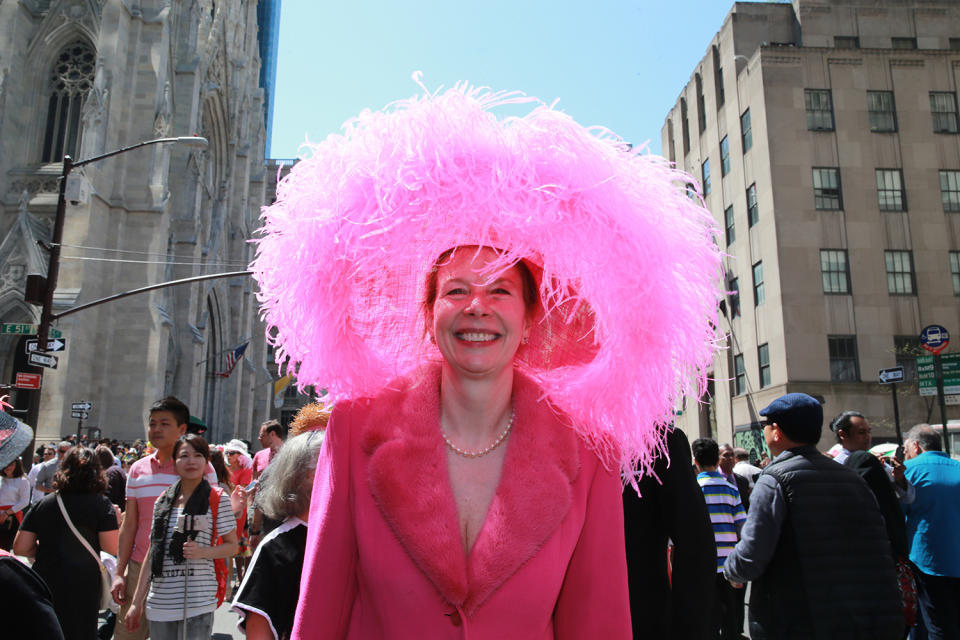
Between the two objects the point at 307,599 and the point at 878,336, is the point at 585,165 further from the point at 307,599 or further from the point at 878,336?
the point at 878,336

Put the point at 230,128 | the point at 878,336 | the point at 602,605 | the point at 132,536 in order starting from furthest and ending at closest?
the point at 230,128, the point at 878,336, the point at 132,536, the point at 602,605

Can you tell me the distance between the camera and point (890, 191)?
29.2 meters

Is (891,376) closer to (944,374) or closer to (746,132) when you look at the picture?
(944,374)

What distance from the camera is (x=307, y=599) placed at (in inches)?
76.6

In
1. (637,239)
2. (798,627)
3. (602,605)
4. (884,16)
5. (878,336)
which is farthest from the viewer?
(884,16)

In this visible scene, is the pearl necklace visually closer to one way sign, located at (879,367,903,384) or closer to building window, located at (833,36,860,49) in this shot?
one way sign, located at (879,367,903,384)

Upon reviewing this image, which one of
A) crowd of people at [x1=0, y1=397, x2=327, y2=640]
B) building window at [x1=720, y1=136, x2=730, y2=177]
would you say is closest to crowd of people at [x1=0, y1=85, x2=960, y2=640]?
crowd of people at [x1=0, y1=397, x2=327, y2=640]

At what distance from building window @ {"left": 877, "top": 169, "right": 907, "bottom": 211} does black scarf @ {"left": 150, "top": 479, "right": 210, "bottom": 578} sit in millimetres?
30586

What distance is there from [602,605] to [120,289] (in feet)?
99.3

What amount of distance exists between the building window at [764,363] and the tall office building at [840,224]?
61 millimetres

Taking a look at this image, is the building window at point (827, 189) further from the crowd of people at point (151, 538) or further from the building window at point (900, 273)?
the crowd of people at point (151, 538)

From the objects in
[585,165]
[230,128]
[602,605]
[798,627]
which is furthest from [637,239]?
[230,128]

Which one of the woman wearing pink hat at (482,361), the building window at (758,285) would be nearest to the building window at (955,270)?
the building window at (758,285)

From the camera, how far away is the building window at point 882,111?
97.5ft
